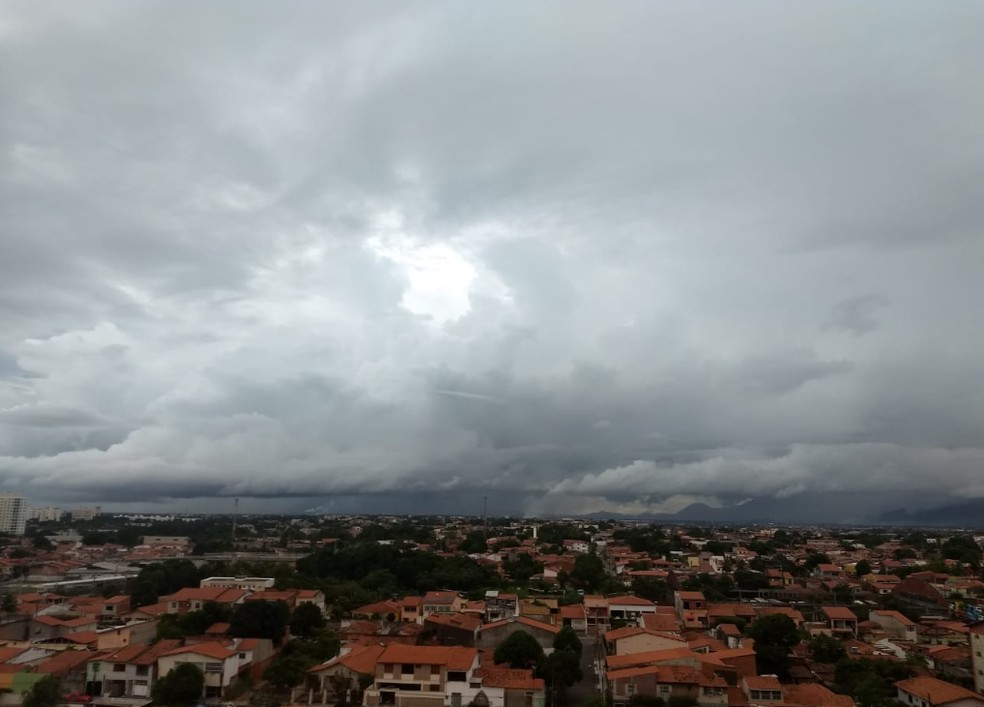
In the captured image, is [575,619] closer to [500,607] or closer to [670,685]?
[500,607]

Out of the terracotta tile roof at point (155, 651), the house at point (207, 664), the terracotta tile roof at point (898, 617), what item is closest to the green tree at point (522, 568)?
the terracotta tile roof at point (898, 617)

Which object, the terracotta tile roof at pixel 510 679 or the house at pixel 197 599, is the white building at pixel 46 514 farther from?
the terracotta tile roof at pixel 510 679

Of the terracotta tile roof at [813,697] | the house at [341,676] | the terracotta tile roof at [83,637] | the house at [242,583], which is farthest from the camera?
the house at [242,583]

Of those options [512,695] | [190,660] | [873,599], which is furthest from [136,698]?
[873,599]

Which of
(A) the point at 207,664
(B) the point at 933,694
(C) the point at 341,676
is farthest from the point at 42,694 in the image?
(B) the point at 933,694

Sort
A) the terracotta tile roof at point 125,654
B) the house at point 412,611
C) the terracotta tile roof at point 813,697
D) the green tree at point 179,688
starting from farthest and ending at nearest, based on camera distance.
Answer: the house at point 412,611 < the terracotta tile roof at point 125,654 < the green tree at point 179,688 < the terracotta tile roof at point 813,697

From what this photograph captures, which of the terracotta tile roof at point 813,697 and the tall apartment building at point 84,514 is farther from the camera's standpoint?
the tall apartment building at point 84,514

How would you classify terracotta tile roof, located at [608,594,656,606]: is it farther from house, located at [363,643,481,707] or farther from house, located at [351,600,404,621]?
house, located at [363,643,481,707]

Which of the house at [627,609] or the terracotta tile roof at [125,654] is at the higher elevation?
the terracotta tile roof at [125,654]
